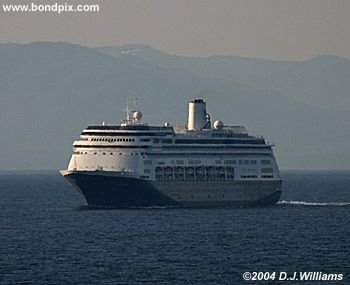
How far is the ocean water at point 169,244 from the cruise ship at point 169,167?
2.38 m

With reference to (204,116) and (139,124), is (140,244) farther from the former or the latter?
(204,116)

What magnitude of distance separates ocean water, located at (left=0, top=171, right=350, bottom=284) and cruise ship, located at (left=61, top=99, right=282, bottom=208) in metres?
2.38

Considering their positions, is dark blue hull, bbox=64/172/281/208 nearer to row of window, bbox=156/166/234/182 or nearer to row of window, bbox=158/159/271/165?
row of window, bbox=156/166/234/182

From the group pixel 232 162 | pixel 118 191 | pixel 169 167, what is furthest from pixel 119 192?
pixel 232 162

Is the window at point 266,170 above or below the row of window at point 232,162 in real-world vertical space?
below

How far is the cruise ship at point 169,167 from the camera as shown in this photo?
148 meters

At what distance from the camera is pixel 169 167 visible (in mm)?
151500

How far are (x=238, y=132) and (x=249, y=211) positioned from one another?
1370cm

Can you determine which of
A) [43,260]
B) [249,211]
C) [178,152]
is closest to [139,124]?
[178,152]

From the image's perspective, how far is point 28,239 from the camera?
119375 millimetres

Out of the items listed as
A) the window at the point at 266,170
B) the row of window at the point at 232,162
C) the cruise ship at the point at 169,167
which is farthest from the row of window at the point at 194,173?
the window at the point at 266,170

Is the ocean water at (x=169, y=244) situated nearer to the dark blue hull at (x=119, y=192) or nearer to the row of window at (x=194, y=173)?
the dark blue hull at (x=119, y=192)

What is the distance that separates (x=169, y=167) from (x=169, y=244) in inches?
1526

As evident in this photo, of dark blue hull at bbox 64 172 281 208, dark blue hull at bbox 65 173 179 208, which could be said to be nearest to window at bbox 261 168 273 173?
dark blue hull at bbox 64 172 281 208
